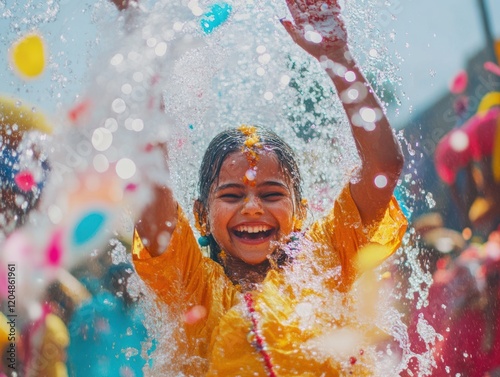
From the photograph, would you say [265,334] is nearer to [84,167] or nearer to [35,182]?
[84,167]

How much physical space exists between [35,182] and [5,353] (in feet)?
2.71

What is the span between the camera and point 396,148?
1.44m

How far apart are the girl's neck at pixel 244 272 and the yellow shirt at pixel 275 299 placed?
0.04m

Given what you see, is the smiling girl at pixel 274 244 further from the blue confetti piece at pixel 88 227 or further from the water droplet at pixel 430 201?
the water droplet at pixel 430 201

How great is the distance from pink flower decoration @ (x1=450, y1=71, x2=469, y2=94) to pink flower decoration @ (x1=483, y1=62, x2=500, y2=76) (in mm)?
158

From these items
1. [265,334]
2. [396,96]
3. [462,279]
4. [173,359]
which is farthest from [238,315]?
[462,279]

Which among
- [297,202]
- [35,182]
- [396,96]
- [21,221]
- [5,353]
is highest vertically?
[396,96]

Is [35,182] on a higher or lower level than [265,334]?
lower

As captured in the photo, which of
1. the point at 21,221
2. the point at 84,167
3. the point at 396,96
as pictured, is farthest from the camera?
the point at 21,221

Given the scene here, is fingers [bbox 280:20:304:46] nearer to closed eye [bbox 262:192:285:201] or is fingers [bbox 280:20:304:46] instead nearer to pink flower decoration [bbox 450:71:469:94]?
closed eye [bbox 262:192:285:201]

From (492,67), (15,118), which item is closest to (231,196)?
(15,118)

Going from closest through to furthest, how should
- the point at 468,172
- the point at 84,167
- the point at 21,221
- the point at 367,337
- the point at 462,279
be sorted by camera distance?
the point at 367,337
the point at 84,167
the point at 21,221
the point at 462,279
the point at 468,172

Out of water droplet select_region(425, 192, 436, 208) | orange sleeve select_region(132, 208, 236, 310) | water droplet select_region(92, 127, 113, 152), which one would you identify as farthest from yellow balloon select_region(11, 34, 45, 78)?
water droplet select_region(425, 192, 436, 208)

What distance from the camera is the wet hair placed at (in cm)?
178
